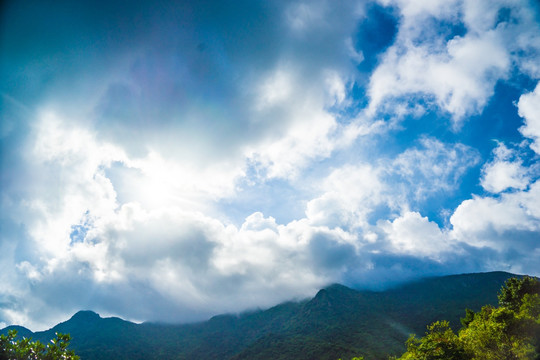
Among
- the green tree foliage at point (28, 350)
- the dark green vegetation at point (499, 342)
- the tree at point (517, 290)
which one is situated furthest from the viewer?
the tree at point (517, 290)

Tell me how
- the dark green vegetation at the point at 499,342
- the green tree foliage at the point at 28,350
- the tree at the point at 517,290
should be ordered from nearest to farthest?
the green tree foliage at the point at 28,350 → the dark green vegetation at the point at 499,342 → the tree at the point at 517,290

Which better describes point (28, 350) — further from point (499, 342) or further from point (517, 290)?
point (517, 290)

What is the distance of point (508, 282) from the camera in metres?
80.9

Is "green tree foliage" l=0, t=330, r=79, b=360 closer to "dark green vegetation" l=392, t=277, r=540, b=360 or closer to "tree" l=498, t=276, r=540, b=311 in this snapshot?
"dark green vegetation" l=392, t=277, r=540, b=360

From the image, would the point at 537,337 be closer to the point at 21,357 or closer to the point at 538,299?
the point at 538,299

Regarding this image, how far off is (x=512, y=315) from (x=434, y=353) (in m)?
16.8

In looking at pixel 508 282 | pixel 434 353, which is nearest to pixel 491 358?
pixel 434 353

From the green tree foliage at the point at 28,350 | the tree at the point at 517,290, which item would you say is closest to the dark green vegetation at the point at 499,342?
the tree at the point at 517,290

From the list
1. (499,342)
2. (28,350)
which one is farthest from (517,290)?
(28,350)

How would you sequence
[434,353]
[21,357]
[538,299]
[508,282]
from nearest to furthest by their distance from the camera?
[21,357]
[434,353]
[538,299]
[508,282]

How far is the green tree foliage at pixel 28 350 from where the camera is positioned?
990 inches

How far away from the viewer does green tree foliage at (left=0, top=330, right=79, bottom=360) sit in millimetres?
25153

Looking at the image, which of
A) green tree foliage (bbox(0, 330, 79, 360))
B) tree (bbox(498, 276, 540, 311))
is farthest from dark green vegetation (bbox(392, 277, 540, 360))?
green tree foliage (bbox(0, 330, 79, 360))

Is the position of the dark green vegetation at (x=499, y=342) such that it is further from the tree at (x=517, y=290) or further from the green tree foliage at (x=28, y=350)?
the green tree foliage at (x=28, y=350)
